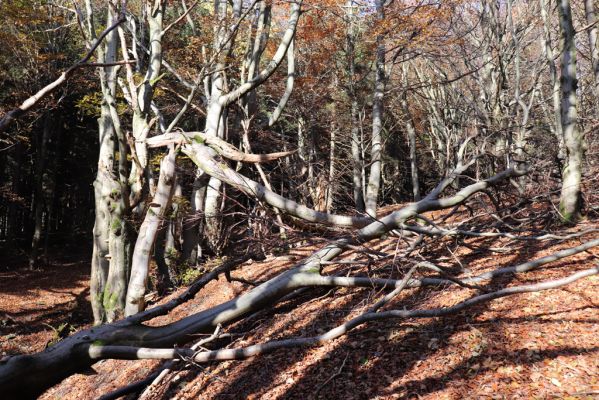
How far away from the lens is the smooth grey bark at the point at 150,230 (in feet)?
22.1

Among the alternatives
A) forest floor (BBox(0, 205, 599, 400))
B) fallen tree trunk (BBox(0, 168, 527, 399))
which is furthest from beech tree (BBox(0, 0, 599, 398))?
forest floor (BBox(0, 205, 599, 400))

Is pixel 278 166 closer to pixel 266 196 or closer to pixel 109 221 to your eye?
pixel 266 196

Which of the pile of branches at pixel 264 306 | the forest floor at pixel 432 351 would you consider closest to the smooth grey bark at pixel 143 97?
the pile of branches at pixel 264 306

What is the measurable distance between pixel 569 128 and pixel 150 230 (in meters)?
6.81

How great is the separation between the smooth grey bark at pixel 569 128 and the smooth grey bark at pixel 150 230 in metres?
6.05

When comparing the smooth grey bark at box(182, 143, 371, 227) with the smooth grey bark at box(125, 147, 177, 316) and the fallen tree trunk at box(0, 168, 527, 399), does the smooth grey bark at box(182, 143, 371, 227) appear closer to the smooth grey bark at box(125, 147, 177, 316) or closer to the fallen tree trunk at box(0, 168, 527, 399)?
the fallen tree trunk at box(0, 168, 527, 399)

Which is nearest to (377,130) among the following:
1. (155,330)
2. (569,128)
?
(569,128)

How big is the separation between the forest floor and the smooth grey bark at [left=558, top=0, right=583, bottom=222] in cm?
39

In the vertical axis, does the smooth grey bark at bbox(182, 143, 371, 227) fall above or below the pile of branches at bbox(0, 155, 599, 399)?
above

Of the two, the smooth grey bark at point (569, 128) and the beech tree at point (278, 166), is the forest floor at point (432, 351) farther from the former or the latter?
the smooth grey bark at point (569, 128)

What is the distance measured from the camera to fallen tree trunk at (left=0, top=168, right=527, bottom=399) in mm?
3172

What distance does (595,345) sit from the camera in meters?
3.42

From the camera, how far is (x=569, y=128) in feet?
20.9

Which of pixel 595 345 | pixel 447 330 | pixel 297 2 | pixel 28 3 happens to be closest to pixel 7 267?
pixel 28 3
